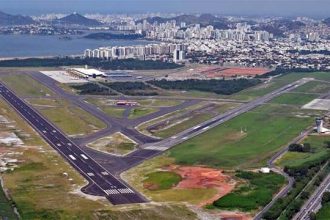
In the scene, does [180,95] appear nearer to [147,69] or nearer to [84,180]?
[147,69]

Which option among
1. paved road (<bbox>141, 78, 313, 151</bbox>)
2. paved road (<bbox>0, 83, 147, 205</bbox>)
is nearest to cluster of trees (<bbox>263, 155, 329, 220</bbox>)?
paved road (<bbox>0, 83, 147, 205</bbox>)

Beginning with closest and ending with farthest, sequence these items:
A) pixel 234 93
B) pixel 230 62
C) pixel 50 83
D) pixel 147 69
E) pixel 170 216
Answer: pixel 170 216 → pixel 234 93 → pixel 50 83 → pixel 147 69 → pixel 230 62

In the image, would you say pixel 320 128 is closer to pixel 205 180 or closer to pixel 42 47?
pixel 205 180

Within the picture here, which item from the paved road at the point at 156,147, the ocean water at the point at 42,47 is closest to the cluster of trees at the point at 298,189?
the paved road at the point at 156,147

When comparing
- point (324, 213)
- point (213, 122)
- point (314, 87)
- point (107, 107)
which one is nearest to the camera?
point (324, 213)

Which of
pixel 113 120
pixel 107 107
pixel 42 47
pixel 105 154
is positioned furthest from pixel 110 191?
pixel 42 47

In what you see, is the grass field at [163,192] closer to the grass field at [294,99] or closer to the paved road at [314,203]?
the paved road at [314,203]

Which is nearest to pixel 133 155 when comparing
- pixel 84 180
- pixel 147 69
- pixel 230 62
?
pixel 84 180
